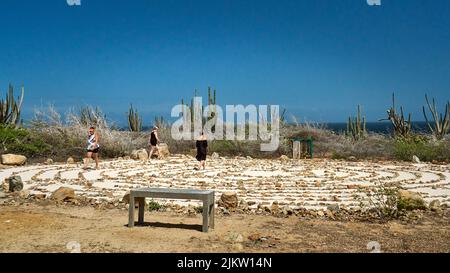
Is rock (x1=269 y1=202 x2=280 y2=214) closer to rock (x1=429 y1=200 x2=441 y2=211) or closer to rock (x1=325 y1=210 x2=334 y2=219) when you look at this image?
rock (x1=325 y1=210 x2=334 y2=219)

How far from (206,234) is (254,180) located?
6.24m

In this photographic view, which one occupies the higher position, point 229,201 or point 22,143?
point 22,143

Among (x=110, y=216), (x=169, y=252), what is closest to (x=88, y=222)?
(x=110, y=216)

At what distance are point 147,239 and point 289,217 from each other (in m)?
2.54

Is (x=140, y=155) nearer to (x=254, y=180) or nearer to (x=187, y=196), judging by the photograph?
(x=254, y=180)

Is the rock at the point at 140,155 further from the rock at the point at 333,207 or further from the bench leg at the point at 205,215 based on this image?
the bench leg at the point at 205,215

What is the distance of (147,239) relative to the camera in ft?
19.3

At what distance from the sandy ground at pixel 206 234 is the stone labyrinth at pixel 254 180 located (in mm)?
1518

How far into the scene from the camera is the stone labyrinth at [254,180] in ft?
31.4

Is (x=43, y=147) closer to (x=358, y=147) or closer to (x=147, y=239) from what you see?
(x=358, y=147)

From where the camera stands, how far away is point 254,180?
1239 centimetres

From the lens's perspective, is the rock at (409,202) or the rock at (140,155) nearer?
the rock at (409,202)

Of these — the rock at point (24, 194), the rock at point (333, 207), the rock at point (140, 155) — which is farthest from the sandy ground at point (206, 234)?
the rock at point (140, 155)

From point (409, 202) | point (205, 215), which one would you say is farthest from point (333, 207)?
point (205, 215)
